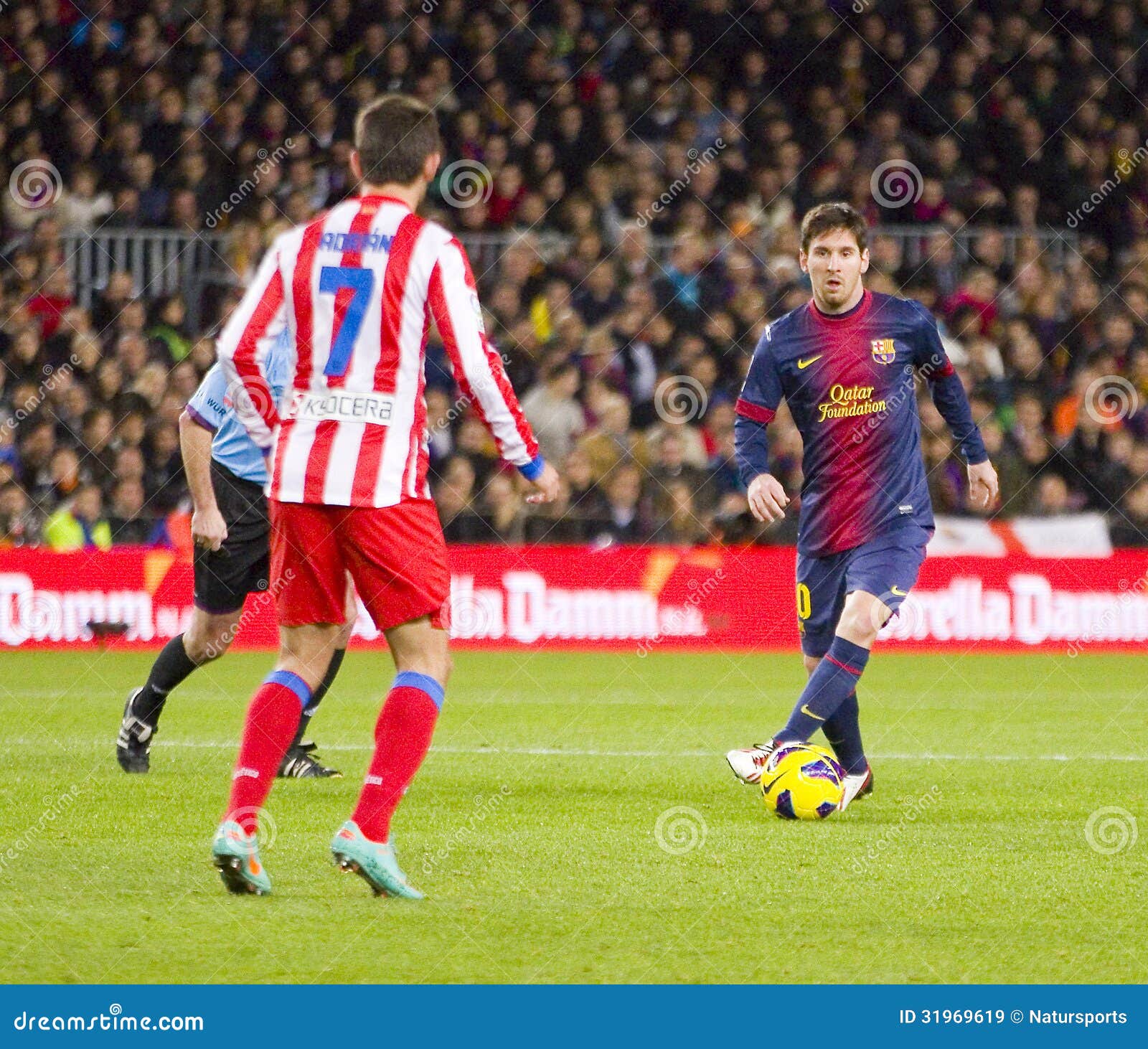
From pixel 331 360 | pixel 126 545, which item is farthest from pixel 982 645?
pixel 331 360

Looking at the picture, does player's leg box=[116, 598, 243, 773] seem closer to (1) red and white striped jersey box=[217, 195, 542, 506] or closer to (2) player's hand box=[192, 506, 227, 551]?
(2) player's hand box=[192, 506, 227, 551]

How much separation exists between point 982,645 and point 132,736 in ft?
25.7

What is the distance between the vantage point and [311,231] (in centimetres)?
466

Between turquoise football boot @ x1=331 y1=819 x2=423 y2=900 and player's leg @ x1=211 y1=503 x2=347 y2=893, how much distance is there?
23 centimetres

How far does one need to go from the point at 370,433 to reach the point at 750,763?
7.71 ft

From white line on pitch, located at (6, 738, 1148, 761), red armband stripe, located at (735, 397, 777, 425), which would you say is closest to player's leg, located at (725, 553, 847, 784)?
red armband stripe, located at (735, 397, 777, 425)

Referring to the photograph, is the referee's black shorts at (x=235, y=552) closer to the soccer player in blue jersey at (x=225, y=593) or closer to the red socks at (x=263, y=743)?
the soccer player in blue jersey at (x=225, y=593)

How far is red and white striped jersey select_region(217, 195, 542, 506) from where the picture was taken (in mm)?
4582

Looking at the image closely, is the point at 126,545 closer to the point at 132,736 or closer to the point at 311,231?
the point at 132,736

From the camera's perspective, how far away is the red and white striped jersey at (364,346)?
4582 mm

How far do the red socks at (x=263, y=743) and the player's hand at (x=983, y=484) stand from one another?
2.96 metres

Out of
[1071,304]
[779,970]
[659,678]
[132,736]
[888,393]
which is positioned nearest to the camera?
[779,970]

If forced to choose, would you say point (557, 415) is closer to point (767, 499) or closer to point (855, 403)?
point (855, 403)

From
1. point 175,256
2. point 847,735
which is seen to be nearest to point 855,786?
point 847,735
